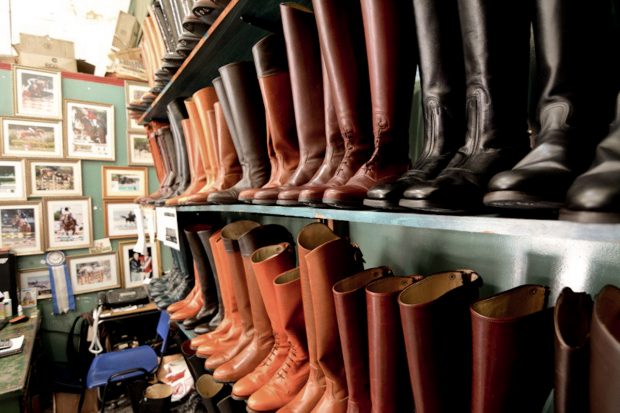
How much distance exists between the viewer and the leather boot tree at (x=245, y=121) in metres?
1.31

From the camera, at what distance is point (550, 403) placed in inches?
32.1

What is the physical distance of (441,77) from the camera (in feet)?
2.28

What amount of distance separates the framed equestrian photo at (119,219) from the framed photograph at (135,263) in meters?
0.12

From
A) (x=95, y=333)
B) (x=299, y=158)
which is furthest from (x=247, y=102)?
(x=95, y=333)

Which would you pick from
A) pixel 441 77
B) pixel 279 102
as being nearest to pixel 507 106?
pixel 441 77

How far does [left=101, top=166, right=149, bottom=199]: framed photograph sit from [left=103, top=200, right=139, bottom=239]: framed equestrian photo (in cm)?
10

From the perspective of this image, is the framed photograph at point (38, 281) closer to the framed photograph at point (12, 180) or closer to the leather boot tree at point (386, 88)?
the framed photograph at point (12, 180)

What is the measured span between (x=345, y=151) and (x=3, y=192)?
4117 mm

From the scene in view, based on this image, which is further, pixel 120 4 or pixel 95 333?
pixel 120 4

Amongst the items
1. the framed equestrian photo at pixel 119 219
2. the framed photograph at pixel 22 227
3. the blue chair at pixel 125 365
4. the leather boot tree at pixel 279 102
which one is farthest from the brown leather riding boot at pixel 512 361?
the framed photograph at pixel 22 227

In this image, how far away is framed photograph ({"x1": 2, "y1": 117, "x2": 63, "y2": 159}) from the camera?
3.55 m

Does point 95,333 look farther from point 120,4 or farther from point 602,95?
point 602,95

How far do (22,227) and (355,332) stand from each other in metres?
4.17

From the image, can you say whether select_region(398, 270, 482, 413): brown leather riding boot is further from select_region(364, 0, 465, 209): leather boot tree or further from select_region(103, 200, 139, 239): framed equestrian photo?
select_region(103, 200, 139, 239): framed equestrian photo
